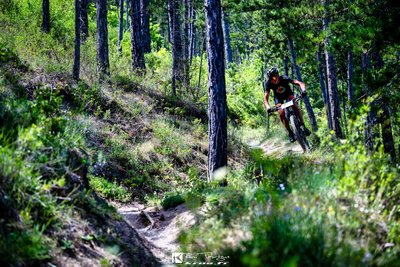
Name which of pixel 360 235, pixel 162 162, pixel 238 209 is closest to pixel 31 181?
pixel 238 209

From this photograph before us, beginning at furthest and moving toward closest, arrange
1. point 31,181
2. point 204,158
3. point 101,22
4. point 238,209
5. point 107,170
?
point 101,22 < point 204,158 < point 107,170 < point 238,209 < point 31,181

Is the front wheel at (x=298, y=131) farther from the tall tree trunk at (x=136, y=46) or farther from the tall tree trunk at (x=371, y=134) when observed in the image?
the tall tree trunk at (x=136, y=46)

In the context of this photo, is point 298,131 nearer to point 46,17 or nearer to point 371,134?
point 371,134

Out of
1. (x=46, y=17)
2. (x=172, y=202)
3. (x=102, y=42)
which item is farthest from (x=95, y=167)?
(x=46, y=17)

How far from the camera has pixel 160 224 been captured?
7.72 metres

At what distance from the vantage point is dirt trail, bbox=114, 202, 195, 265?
20.1 feet

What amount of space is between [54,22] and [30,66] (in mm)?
7956

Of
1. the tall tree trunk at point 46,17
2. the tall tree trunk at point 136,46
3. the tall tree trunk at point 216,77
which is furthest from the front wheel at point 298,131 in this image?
the tall tree trunk at point 46,17

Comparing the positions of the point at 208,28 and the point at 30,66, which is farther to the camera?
the point at 30,66

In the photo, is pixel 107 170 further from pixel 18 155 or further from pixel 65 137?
pixel 18 155

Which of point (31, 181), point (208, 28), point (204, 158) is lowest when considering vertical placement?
point (204, 158)

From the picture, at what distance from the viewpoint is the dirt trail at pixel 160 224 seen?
Answer: 614cm

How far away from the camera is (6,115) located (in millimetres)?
5043

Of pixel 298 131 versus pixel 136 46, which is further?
pixel 136 46
